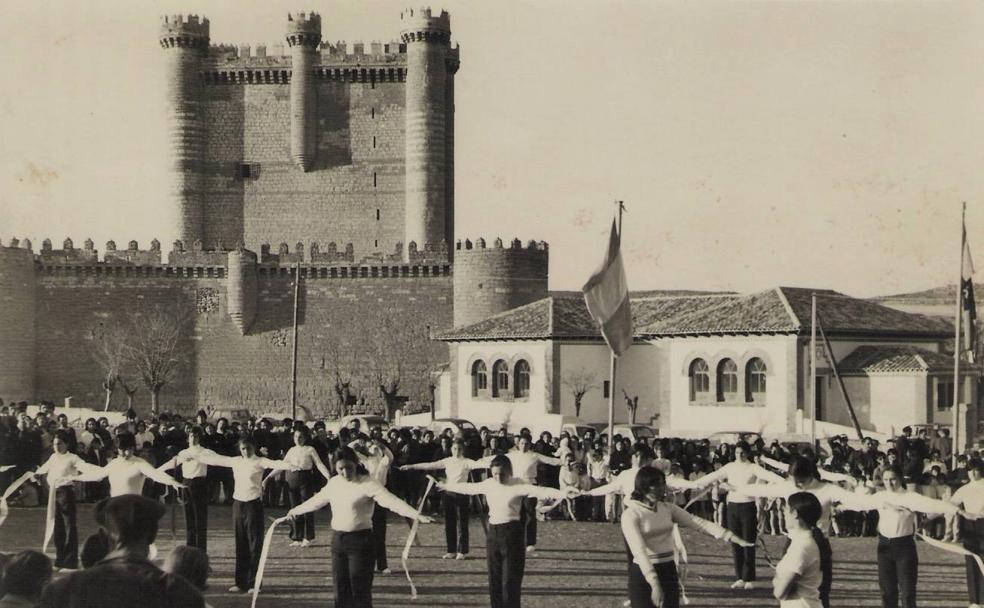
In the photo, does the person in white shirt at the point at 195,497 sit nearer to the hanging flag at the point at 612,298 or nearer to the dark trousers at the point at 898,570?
the dark trousers at the point at 898,570

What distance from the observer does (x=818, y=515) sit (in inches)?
327

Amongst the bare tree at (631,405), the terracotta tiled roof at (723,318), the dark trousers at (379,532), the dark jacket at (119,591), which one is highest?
the terracotta tiled roof at (723,318)

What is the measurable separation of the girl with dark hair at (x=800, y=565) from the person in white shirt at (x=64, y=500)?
7.95 m

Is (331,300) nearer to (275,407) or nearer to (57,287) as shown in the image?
(275,407)

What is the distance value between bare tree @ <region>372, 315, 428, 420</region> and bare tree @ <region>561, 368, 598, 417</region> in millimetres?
13231

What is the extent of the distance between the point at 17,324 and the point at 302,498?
3762 centimetres

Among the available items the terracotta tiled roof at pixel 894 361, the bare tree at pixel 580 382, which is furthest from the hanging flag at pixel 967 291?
the bare tree at pixel 580 382

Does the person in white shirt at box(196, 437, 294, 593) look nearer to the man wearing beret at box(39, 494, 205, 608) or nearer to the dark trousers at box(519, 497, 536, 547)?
the dark trousers at box(519, 497, 536, 547)

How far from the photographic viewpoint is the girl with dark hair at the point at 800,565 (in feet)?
26.2

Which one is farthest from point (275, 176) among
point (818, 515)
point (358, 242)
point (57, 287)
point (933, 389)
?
point (818, 515)

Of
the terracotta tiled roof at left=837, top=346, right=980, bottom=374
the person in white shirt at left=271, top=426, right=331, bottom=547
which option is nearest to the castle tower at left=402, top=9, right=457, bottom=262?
the terracotta tiled roof at left=837, top=346, right=980, bottom=374

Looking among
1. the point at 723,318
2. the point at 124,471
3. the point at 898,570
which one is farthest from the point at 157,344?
the point at 898,570

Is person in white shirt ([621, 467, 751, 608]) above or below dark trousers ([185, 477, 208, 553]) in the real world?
above

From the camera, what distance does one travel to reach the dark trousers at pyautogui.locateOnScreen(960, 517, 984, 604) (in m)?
12.2
